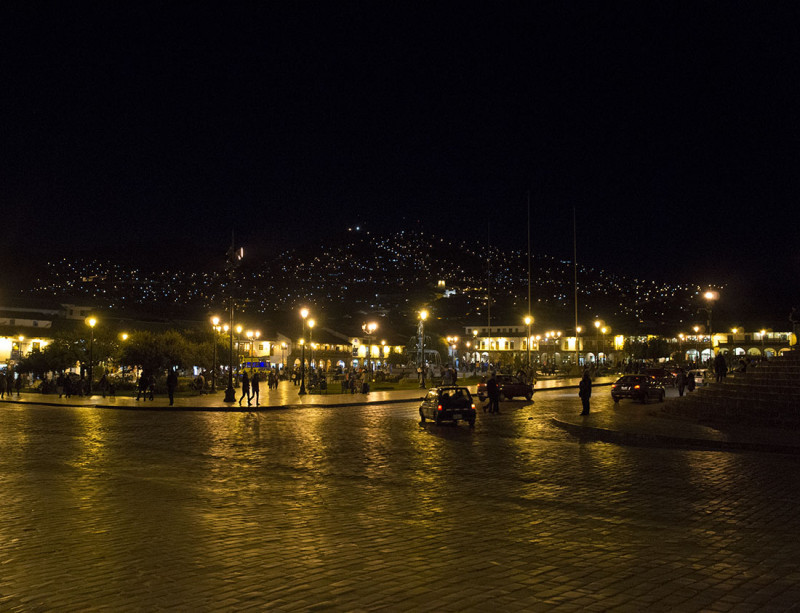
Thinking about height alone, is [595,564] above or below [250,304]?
below

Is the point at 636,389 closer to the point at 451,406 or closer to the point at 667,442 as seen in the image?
the point at 451,406

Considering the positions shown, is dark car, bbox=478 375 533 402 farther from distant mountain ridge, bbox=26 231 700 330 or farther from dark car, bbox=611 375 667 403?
distant mountain ridge, bbox=26 231 700 330

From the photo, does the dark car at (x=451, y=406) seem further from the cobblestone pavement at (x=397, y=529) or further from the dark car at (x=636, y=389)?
the dark car at (x=636, y=389)

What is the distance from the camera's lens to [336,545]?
7.44 m

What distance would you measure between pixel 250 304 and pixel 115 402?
100688 millimetres

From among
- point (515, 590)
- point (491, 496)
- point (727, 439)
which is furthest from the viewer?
point (727, 439)

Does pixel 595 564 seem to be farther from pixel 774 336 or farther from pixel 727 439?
pixel 774 336

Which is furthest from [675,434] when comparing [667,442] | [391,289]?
[391,289]

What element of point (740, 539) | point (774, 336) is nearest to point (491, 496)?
point (740, 539)

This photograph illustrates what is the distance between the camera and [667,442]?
17.4 meters

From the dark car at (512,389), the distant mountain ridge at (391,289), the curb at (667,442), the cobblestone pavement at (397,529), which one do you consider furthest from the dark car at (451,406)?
the distant mountain ridge at (391,289)

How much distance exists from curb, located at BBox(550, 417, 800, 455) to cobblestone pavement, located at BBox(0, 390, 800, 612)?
0.84 m

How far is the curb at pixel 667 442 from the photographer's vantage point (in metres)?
15.7

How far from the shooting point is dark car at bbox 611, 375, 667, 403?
33.6m
